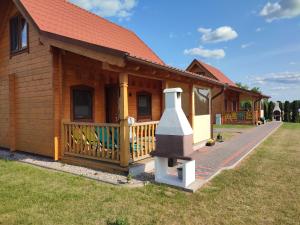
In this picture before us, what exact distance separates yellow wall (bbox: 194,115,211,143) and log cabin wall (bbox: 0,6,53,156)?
18.3 feet

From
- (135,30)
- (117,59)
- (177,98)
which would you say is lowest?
(177,98)

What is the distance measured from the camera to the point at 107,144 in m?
6.54

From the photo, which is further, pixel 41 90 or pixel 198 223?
pixel 41 90

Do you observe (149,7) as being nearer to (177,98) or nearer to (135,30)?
(135,30)

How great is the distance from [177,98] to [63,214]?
3.23 m

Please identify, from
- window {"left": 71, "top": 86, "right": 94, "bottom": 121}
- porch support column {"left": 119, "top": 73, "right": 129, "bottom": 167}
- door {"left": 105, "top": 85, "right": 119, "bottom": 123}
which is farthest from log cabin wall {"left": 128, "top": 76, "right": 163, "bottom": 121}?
porch support column {"left": 119, "top": 73, "right": 129, "bottom": 167}

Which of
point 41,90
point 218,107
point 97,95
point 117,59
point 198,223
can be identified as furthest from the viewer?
point 218,107

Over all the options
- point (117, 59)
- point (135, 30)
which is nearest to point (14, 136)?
point (117, 59)

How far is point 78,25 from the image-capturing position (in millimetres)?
10023

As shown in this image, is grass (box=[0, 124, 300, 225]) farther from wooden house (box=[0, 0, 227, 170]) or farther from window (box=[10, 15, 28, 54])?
window (box=[10, 15, 28, 54])

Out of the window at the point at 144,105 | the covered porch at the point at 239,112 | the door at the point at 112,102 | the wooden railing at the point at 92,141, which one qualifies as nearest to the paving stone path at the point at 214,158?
the wooden railing at the point at 92,141

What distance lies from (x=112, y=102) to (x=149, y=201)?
5906mm

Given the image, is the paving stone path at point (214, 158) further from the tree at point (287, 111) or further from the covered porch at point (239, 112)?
the tree at point (287, 111)

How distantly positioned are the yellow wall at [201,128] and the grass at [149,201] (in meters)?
3.82
